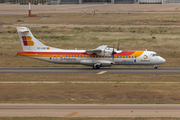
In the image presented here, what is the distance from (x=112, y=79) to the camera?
40.7m

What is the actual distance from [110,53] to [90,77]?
7.11 metres

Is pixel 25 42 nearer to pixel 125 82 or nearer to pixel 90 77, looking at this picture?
pixel 90 77

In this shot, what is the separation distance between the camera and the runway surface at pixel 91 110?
24109 millimetres

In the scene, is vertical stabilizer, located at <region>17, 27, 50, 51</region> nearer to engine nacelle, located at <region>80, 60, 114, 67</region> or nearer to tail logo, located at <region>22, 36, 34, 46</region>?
tail logo, located at <region>22, 36, 34, 46</region>

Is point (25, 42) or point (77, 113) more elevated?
point (25, 42)

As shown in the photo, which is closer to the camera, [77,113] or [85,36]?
[77,113]

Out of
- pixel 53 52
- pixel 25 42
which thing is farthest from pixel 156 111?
pixel 25 42

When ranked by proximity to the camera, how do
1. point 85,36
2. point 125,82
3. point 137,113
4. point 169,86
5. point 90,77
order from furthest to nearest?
point 85,36 < point 90,77 < point 125,82 < point 169,86 < point 137,113

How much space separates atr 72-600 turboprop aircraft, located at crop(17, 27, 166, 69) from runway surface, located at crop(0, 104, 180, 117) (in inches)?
807

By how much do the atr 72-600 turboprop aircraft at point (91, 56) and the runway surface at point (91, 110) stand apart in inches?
807

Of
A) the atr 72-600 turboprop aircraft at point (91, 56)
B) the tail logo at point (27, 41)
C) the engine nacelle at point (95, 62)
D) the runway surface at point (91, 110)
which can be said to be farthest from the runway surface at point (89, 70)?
the runway surface at point (91, 110)

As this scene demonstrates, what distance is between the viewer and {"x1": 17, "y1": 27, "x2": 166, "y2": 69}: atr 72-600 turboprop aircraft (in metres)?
47.4

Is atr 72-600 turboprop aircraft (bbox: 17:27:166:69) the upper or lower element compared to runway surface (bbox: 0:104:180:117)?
upper

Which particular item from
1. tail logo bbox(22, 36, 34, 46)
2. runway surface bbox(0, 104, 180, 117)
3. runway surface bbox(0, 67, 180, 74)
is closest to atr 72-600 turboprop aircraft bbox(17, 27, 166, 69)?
tail logo bbox(22, 36, 34, 46)
